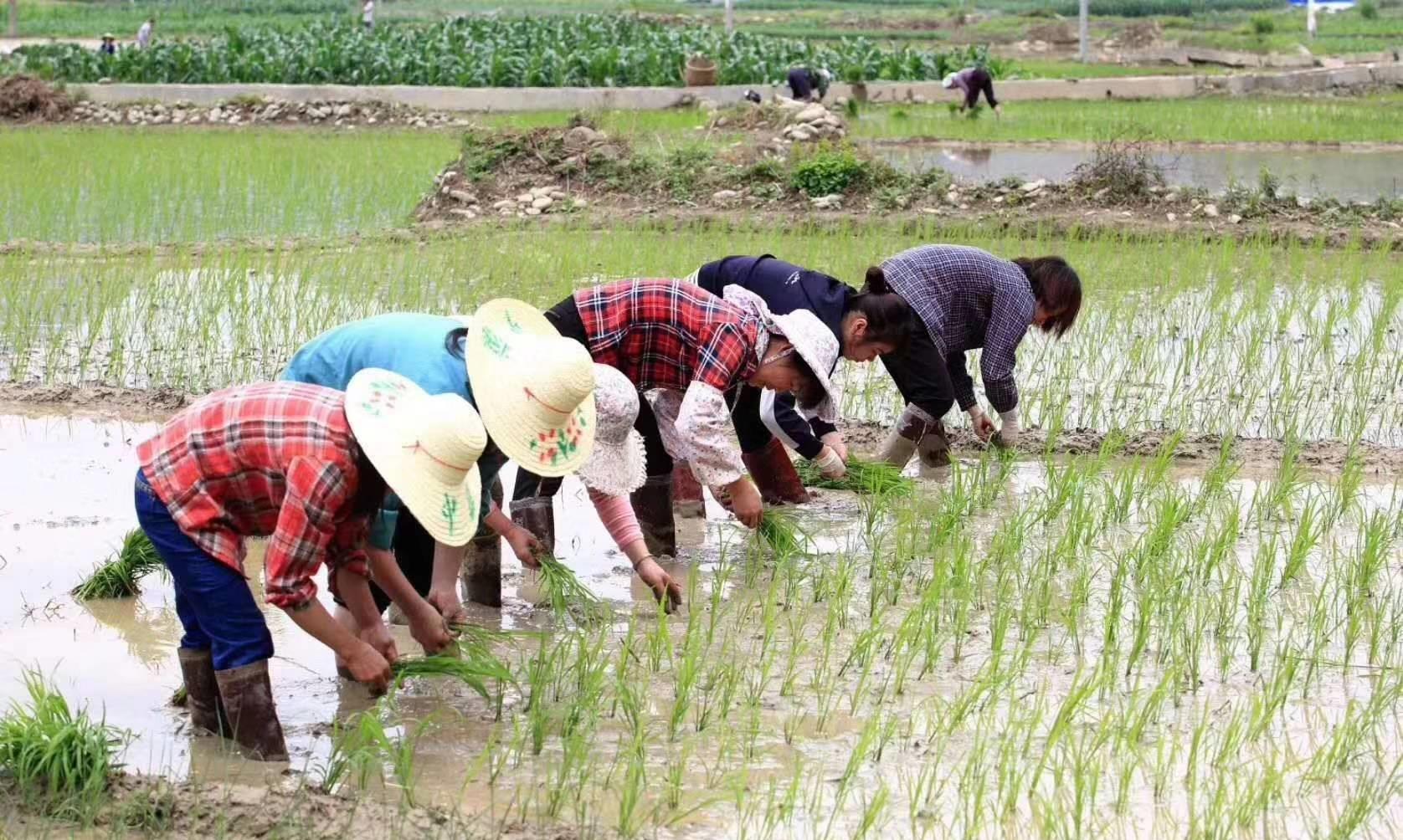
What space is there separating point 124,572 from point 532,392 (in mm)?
1531

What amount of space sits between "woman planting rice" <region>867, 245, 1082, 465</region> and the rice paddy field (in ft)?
0.93

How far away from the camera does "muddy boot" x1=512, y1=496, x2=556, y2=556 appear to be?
4.41 m

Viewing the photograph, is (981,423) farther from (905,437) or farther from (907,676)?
(907,676)

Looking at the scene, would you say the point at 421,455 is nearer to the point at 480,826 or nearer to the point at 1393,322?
the point at 480,826

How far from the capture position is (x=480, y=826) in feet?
9.55

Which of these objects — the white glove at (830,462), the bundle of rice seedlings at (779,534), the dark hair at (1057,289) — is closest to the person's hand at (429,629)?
the bundle of rice seedlings at (779,534)

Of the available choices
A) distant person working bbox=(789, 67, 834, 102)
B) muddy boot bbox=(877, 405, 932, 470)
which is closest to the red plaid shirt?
muddy boot bbox=(877, 405, 932, 470)

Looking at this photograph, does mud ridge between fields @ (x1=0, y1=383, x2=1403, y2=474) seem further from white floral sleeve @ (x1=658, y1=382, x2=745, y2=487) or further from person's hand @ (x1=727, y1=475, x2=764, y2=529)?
white floral sleeve @ (x1=658, y1=382, x2=745, y2=487)

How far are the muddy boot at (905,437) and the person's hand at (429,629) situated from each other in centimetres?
230

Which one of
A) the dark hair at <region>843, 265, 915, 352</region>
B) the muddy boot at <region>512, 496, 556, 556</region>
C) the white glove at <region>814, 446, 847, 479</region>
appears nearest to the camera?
the dark hair at <region>843, 265, 915, 352</region>

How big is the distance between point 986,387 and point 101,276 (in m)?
4.60

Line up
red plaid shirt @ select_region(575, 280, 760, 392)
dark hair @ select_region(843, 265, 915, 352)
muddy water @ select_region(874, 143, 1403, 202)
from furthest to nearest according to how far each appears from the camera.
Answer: muddy water @ select_region(874, 143, 1403, 202)
dark hair @ select_region(843, 265, 915, 352)
red plaid shirt @ select_region(575, 280, 760, 392)

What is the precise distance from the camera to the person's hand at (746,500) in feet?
13.6

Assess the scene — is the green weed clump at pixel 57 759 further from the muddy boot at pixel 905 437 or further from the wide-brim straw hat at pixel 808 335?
the muddy boot at pixel 905 437
